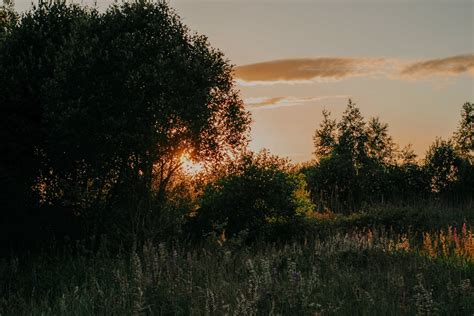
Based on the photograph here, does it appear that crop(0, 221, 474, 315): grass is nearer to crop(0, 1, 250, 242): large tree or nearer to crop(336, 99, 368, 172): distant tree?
crop(0, 1, 250, 242): large tree

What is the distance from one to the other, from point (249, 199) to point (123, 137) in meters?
5.52

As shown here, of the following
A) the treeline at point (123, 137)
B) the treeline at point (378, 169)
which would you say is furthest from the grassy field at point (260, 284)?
the treeline at point (378, 169)

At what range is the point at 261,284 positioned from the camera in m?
8.56

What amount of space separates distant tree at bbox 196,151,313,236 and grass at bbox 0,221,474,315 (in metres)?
3.14

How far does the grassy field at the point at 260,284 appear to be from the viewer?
8133 millimetres

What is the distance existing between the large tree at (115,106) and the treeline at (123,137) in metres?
0.04

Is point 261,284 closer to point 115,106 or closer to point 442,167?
point 115,106

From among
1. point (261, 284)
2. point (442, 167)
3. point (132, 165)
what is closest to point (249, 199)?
point (132, 165)

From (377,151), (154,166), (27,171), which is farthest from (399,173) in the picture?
(27,171)

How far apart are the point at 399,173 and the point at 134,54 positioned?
20.0 meters

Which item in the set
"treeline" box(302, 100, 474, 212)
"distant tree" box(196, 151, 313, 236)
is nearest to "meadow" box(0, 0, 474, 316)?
"distant tree" box(196, 151, 313, 236)

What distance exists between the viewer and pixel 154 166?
1728cm

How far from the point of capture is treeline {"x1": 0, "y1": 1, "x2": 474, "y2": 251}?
15.9 metres

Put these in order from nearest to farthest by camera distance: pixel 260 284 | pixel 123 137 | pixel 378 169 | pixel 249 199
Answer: pixel 260 284
pixel 123 137
pixel 249 199
pixel 378 169
